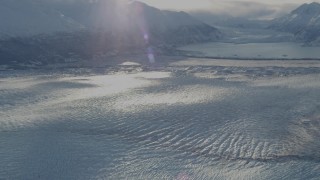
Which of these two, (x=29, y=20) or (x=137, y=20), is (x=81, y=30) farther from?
(x=137, y=20)

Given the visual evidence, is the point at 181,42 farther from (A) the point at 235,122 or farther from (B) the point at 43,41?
(A) the point at 235,122

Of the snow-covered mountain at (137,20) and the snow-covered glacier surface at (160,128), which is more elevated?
the snow-covered mountain at (137,20)

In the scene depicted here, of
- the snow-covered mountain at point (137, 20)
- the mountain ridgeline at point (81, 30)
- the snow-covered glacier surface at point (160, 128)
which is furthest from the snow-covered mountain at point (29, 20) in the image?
the snow-covered glacier surface at point (160, 128)

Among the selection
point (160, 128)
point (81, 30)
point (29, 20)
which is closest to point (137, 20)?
point (81, 30)

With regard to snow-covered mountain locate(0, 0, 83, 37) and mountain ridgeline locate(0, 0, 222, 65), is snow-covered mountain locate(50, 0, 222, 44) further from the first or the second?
snow-covered mountain locate(0, 0, 83, 37)

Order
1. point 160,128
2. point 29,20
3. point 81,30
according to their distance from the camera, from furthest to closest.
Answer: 1. point 81,30
2. point 29,20
3. point 160,128

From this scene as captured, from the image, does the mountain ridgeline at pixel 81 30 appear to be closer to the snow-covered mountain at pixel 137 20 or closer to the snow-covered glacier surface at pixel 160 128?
the snow-covered mountain at pixel 137 20

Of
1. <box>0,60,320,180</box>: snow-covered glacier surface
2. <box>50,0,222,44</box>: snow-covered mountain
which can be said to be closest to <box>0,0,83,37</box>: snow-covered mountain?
<box>50,0,222,44</box>: snow-covered mountain
